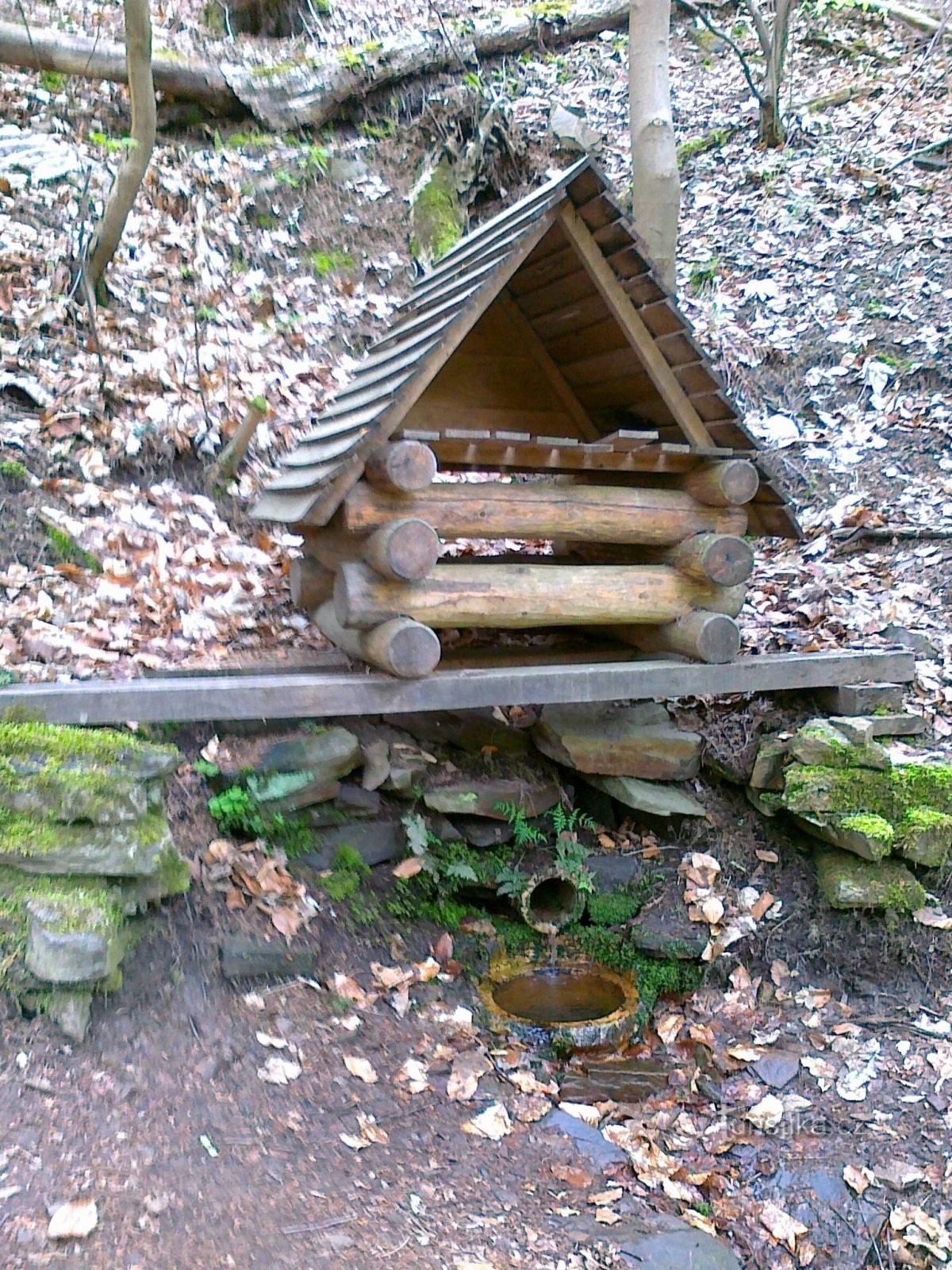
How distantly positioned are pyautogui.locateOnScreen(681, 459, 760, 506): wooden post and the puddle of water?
2.49 meters

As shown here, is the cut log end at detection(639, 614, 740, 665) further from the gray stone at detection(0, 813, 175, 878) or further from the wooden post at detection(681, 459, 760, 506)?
the gray stone at detection(0, 813, 175, 878)

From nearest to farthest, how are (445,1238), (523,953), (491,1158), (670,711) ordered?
(445,1238)
(491,1158)
(523,953)
(670,711)

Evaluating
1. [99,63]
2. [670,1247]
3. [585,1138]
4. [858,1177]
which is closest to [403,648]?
[585,1138]

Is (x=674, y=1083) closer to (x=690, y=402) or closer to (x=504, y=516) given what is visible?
(x=504, y=516)

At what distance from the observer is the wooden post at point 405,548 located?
13.1 ft

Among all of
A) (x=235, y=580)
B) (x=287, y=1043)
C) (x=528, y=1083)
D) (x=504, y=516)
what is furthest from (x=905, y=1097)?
(x=235, y=580)

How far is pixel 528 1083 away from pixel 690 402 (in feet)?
10.9

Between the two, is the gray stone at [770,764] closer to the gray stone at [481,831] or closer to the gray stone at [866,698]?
the gray stone at [866,698]

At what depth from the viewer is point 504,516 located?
4.40m

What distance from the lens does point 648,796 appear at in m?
5.10

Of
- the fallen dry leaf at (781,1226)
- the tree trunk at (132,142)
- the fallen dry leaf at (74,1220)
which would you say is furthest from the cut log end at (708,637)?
the tree trunk at (132,142)

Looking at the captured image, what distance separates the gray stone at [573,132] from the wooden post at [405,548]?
697 centimetres

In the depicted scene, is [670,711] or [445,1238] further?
[670,711]

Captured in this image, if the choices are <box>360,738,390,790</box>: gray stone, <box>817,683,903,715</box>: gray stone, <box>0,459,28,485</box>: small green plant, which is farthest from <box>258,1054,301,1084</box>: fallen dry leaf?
<box>0,459,28,485</box>: small green plant
